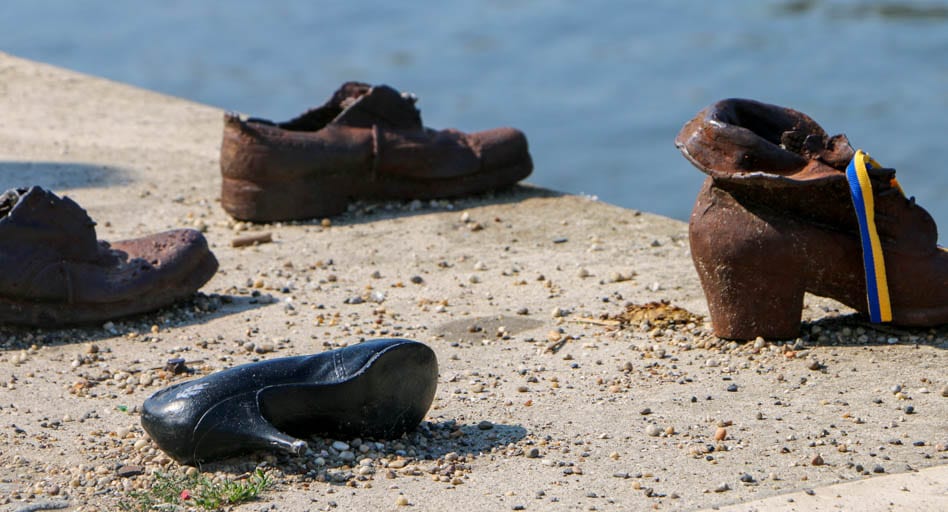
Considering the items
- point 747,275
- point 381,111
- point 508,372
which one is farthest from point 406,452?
point 381,111

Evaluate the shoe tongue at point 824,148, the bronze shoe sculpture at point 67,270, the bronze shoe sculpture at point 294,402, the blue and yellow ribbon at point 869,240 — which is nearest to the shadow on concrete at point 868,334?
the blue and yellow ribbon at point 869,240

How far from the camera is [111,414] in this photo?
399 centimetres

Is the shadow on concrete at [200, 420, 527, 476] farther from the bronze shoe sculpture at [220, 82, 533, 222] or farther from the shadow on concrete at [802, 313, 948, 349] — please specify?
the bronze shoe sculpture at [220, 82, 533, 222]

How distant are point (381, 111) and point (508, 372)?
270 cm

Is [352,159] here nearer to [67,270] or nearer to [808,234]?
[67,270]

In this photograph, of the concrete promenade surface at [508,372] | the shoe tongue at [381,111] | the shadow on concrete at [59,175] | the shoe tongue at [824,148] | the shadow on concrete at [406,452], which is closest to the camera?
the concrete promenade surface at [508,372]

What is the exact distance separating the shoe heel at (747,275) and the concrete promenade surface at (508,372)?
0.07m

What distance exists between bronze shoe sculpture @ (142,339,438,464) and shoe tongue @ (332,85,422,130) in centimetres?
323

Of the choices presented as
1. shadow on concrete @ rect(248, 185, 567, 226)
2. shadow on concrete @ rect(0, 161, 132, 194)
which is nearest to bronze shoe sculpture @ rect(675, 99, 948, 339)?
shadow on concrete @ rect(248, 185, 567, 226)

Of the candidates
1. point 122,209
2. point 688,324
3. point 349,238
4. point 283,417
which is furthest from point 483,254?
point 283,417

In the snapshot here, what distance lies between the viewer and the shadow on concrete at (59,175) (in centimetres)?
685

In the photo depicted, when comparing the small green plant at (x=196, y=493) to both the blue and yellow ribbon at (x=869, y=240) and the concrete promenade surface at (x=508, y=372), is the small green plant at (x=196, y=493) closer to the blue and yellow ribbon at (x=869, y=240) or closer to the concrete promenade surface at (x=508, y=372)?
the concrete promenade surface at (x=508, y=372)

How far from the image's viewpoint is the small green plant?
3207mm

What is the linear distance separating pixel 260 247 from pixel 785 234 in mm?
2658
